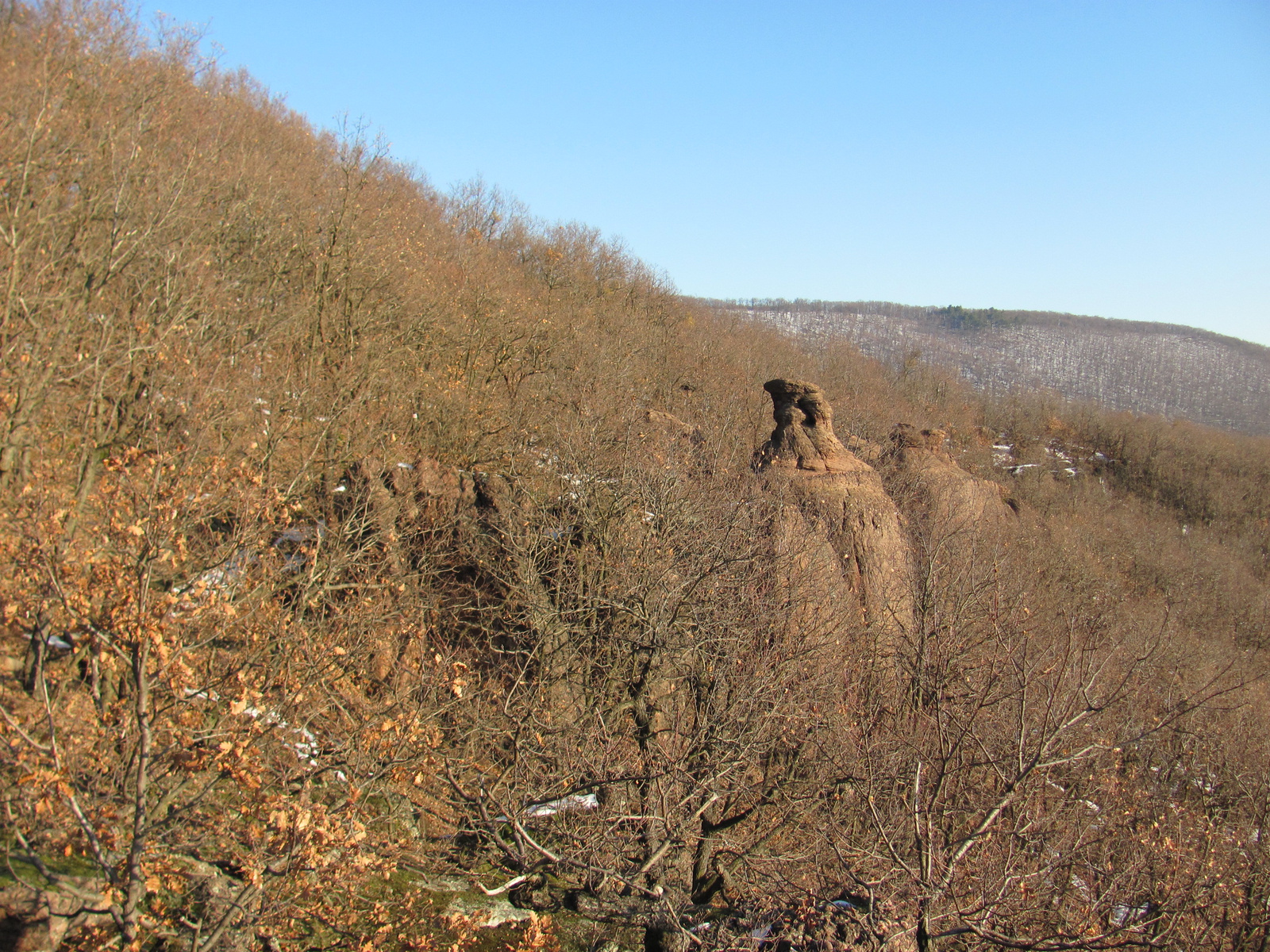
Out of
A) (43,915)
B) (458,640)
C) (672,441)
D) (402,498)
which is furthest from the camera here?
(672,441)

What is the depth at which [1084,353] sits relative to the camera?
133875 millimetres

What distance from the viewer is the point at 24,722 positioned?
22.7 feet

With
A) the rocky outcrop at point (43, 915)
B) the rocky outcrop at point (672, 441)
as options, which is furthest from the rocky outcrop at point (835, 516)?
the rocky outcrop at point (43, 915)

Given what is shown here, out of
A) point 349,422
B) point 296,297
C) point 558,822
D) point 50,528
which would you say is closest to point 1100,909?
point 558,822

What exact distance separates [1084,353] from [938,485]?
431 feet

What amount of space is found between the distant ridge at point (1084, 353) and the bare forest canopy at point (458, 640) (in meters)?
83.5

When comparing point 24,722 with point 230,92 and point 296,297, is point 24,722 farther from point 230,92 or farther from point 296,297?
point 230,92

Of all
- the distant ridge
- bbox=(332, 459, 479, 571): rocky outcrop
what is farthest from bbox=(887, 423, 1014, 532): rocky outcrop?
the distant ridge

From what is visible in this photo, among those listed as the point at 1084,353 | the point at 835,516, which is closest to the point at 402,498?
the point at 835,516

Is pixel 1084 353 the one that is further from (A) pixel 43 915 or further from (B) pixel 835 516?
(A) pixel 43 915

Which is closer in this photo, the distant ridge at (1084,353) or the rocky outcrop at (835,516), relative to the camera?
the rocky outcrop at (835,516)

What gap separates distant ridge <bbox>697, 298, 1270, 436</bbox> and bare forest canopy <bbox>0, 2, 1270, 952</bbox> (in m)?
83.5

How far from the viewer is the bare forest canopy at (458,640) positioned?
6012mm

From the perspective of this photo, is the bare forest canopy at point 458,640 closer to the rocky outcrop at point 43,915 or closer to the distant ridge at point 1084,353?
the rocky outcrop at point 43,915
